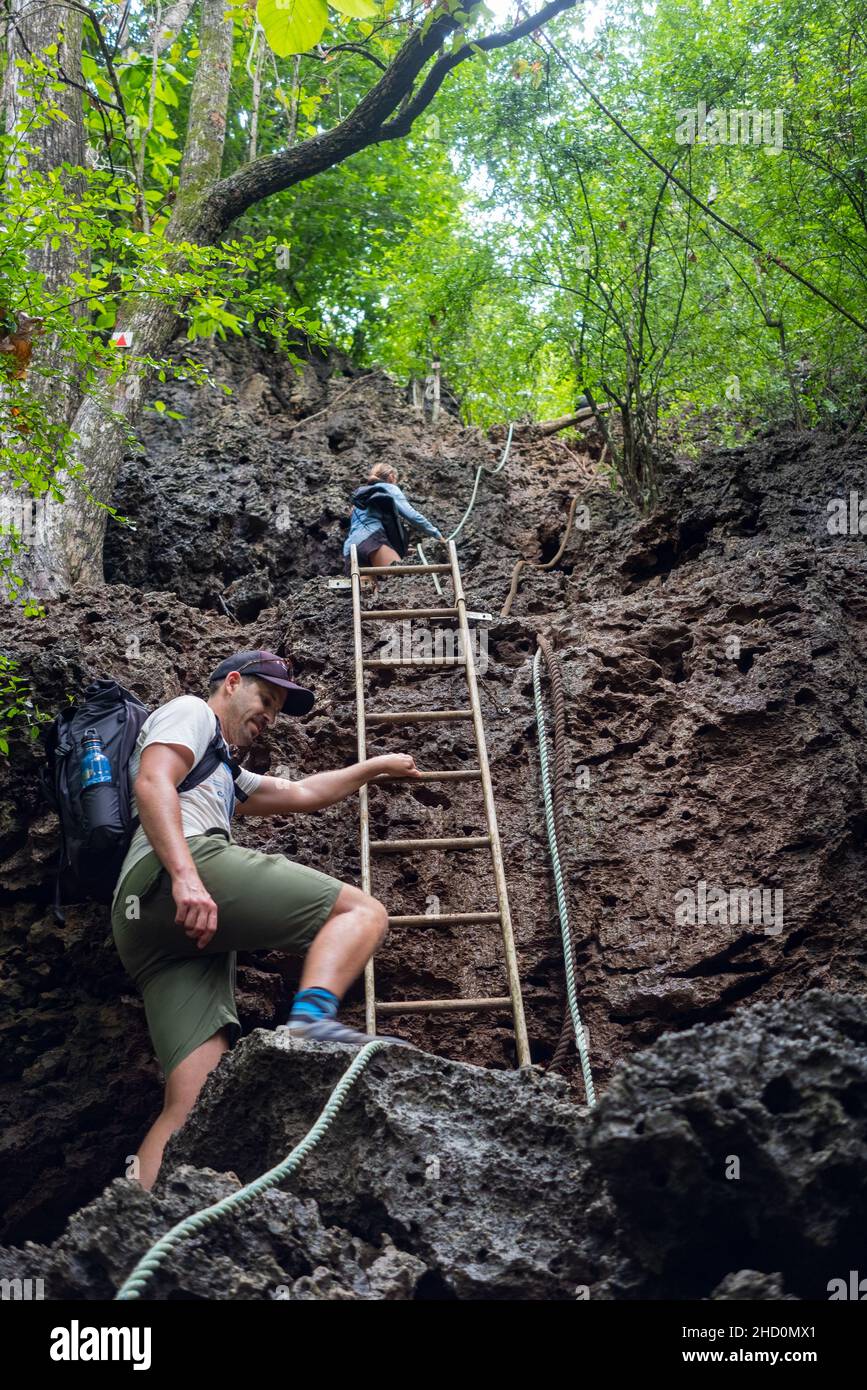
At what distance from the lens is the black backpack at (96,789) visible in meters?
4.41

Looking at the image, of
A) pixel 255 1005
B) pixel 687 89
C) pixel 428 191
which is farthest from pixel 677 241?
pixel 255 1005

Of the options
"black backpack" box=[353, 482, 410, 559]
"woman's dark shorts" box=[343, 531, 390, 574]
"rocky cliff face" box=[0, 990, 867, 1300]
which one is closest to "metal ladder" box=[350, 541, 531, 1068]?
"rocky cliff face" box=[0, 990, 867, 1300]

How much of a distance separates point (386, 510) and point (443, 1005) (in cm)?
465

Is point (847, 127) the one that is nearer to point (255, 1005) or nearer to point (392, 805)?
point (392, 805)

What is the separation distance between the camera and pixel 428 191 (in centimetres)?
1535

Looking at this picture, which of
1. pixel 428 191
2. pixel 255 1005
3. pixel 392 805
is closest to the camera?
pixel 255 1005

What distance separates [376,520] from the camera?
8.37 m

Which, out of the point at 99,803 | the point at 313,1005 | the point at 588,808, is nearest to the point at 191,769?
the point at 99,803

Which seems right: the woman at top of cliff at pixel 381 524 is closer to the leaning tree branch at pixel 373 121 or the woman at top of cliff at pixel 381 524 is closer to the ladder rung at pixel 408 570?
the ladder rung at pixel 408 570

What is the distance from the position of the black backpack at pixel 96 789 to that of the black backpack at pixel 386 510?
3757 millimetres

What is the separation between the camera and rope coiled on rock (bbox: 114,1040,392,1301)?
2666mm

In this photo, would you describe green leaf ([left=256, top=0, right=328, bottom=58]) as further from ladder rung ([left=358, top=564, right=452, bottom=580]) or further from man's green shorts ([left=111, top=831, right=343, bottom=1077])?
ladder rung ([left=358, top=564, right=452, bottom=580])

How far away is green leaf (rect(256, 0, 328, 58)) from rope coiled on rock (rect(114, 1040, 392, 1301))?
263cm
